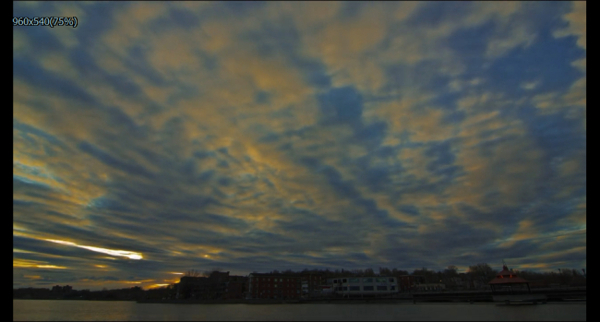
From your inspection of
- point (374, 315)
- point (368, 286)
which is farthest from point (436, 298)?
point (374, 315)

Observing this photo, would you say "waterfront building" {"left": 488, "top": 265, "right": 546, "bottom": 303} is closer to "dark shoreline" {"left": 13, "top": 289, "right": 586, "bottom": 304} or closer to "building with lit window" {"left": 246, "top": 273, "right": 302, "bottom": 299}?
"dark shoreline" {"left": 13, "top": 289, "right": 586, "bottom": 304}

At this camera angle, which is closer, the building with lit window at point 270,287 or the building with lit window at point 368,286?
the building with lit window at point 368,286

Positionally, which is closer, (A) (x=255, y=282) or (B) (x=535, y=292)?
(B) (x=535, y=292)

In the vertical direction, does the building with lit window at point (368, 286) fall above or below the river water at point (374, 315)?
below

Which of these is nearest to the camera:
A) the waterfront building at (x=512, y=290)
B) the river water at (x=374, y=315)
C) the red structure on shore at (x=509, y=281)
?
the river water at (x=374, y=315)

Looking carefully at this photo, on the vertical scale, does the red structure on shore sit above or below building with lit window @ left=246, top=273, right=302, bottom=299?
above

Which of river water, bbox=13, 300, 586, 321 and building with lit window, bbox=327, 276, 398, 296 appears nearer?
river water, bbox=13, 300, 586, 321

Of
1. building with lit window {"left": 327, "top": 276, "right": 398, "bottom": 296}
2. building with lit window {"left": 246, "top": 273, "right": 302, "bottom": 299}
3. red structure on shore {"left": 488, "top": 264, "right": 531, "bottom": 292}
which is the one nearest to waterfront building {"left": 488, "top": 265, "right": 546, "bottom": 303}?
red structure on shore {"left": 488, "top": 264, "right": 531, "bottom": 292}

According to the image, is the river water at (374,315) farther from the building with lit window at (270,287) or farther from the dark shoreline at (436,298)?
the building with lit window at (270,287)

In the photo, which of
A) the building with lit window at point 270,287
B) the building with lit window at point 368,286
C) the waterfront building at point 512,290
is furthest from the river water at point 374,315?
the building with lit window at point 270,287
